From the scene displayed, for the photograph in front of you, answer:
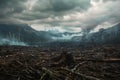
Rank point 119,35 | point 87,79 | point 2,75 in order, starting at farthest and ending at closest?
point 119,35 → point 2,75 → point 87,79

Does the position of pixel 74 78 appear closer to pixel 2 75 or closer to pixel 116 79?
pixel 116 79

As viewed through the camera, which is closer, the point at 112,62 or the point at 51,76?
the point at 51,76

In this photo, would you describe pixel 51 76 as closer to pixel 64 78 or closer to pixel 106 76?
pixel 64 78

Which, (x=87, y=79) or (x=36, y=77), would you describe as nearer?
(x=87, y=79)

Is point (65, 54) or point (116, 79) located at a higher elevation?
point (65, 54)

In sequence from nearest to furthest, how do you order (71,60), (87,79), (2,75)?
(87,79), (2,75), (71,60)

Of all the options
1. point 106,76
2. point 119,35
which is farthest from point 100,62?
point 119,35

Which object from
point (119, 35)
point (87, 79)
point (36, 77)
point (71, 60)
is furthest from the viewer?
point (119, 35)

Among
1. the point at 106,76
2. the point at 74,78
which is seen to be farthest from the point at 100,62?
the point at 74,78

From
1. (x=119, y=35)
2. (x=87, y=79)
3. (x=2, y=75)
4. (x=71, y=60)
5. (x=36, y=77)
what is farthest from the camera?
(x=119, y=35)
